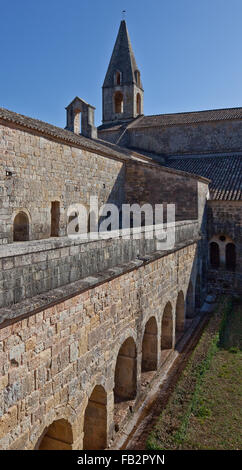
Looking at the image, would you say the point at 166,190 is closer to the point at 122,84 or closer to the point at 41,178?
the point at 41,178

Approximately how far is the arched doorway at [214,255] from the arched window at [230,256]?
1.30 ft

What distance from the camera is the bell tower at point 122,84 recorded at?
23.3 meters

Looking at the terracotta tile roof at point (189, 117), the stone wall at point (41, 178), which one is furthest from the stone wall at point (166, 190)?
the terracotta tile roof at point (189, 117)

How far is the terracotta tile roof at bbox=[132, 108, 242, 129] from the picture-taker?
20.7m

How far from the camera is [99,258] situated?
Answer: 6.00 meters

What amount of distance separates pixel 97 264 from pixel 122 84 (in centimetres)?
2018

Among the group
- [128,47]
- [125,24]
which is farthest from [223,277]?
[125,24]

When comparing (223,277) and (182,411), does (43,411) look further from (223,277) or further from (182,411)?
(223,277)

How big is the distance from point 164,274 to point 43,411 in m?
5.61

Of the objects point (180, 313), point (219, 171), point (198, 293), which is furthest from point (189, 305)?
point (219, 171)

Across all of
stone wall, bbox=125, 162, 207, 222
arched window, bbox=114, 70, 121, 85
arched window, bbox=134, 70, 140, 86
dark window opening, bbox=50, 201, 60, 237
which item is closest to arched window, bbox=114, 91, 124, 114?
arched window, bbox=114, 70, 121, 85

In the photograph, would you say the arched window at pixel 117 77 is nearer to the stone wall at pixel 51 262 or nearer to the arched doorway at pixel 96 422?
the stone wall at pixel 51 262

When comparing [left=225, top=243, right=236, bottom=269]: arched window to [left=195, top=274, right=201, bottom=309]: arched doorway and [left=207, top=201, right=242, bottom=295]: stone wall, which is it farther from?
[left=195, top=274, right=201, bottom=309]: arched doorway

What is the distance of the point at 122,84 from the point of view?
917 inches
